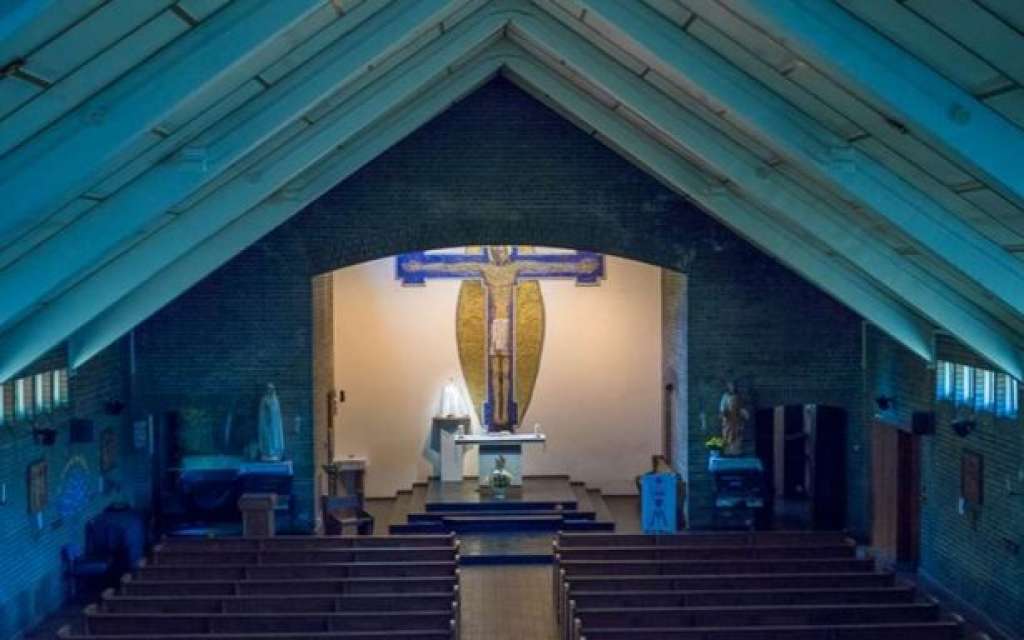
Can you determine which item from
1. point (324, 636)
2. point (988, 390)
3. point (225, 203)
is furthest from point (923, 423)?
point (225, 203)

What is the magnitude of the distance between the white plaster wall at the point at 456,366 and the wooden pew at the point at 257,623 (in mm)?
9905

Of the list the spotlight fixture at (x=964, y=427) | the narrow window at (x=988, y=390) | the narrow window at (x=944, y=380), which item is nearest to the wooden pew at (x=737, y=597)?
the narrow window at (x=988, y=390)

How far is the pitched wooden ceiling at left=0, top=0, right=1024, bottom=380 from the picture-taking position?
8477mm

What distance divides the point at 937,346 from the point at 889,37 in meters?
7.92

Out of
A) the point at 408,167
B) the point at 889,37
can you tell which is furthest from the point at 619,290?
the point at 889,37

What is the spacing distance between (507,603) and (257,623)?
14.6 ft

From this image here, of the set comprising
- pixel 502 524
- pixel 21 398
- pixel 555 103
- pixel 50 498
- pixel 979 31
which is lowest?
pixel 502 524

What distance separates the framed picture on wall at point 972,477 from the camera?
586 inches

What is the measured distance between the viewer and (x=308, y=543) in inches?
595

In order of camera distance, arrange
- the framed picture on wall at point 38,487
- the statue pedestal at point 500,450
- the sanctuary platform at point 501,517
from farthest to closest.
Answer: the statue pedestal at point 500,450 → the sanctuary platform at point 501,517 → the framed picture on wall at point 38,487

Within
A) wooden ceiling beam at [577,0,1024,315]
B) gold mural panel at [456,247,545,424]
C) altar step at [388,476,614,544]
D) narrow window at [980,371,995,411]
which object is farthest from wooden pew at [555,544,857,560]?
gold mural panel at [456,247,545,424]

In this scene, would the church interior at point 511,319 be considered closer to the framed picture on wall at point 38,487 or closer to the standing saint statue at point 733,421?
the standing saint statue at point 733,421

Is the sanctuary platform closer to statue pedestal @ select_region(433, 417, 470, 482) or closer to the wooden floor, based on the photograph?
statue pedestal @ select_region(433, 417, 470, 482)

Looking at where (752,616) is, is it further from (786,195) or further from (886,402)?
(886,402)
